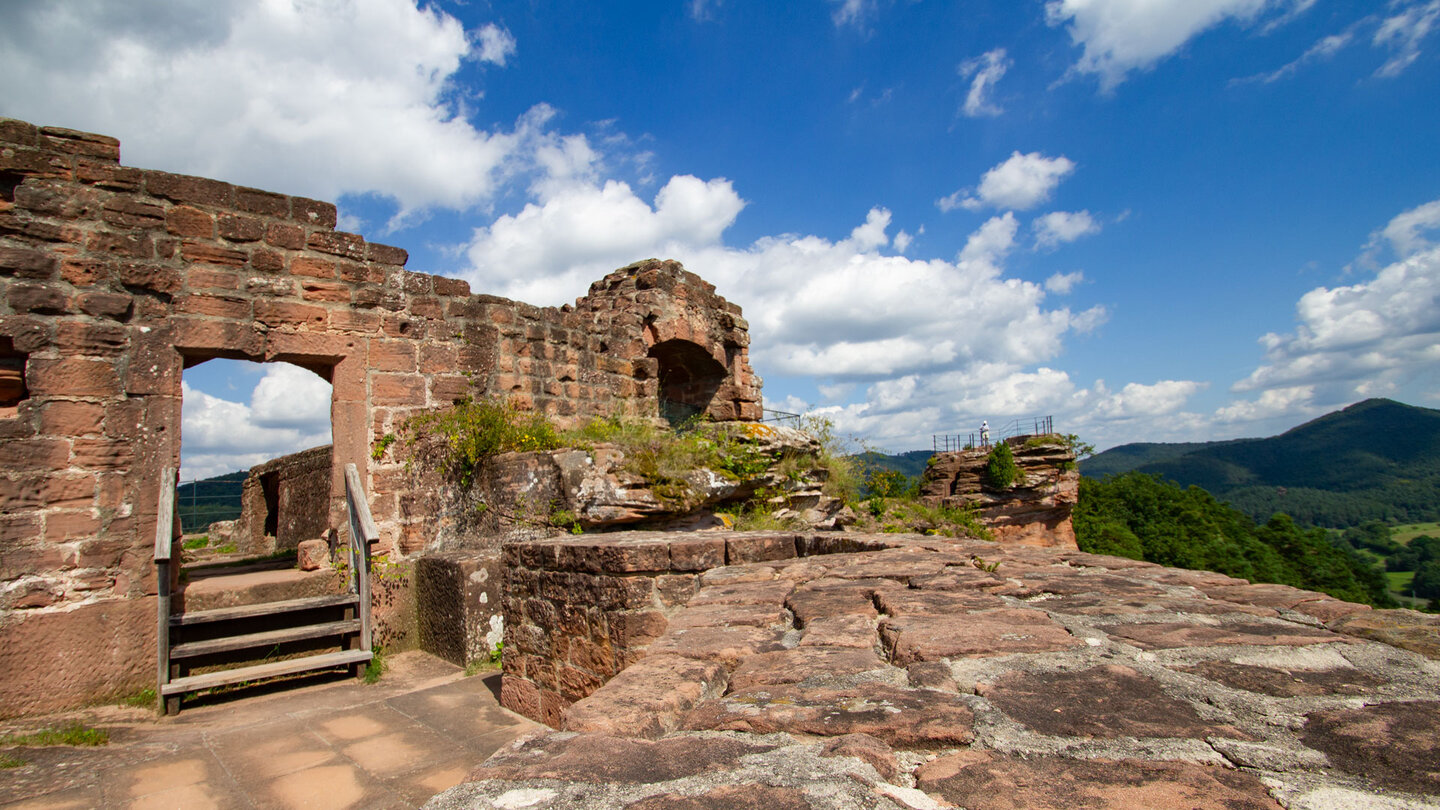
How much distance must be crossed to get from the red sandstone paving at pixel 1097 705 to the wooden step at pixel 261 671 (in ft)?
14.9

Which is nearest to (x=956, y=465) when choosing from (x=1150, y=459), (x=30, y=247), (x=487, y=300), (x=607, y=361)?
(x=607, y=361)

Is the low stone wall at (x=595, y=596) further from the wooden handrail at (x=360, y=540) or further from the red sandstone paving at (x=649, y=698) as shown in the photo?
the wooden handrail at (x=360, y=540)

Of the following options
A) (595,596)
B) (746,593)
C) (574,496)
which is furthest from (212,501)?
(746,593)

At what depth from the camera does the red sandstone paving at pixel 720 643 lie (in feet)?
7.54

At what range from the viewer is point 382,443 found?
6.03 metres

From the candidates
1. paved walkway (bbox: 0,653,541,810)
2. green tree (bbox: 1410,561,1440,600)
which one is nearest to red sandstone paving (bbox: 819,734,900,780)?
paved walkway (bbox: 0,653,541,810)

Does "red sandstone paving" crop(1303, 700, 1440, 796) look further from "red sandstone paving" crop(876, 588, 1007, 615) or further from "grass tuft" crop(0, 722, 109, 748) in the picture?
"grass tuft" crop(0, 722, 109, 748)

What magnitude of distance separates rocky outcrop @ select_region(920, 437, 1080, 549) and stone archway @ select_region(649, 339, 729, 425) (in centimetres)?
935

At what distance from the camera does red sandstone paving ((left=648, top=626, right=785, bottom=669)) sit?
2.30 m

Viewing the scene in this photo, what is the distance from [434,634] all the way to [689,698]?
4.26m

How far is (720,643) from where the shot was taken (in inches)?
95.7

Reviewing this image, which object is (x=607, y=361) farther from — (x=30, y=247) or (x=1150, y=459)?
(x=1150, y=459)

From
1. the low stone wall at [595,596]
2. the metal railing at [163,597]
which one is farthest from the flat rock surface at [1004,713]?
the metal railing at [163,597]

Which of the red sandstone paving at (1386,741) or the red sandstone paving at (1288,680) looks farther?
the red sandstone paving at (1288,680)
